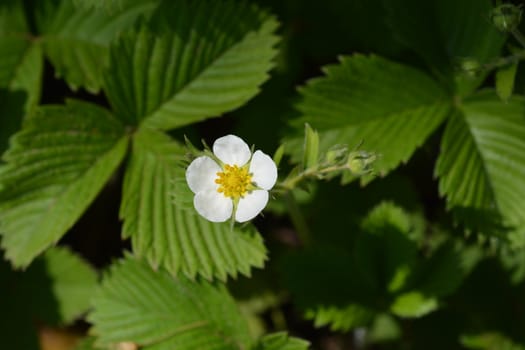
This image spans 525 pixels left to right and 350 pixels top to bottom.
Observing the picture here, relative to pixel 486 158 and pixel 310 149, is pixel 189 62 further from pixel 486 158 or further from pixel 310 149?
pixel 486 158

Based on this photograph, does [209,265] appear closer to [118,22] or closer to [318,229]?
[318,229]

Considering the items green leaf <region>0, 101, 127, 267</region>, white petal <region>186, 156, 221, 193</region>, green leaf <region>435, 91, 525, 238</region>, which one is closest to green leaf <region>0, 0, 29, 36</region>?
green leaf <region>0, 101, 127, 267</region>

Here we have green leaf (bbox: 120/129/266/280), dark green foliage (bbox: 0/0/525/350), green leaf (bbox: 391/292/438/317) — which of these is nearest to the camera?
green leaf (bbox: 120/129/266/280)

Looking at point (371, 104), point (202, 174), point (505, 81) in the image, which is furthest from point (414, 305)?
point (202, 174)

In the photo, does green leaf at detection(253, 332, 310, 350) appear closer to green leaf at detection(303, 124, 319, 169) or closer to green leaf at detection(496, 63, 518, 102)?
green leaf at detection(303, 124, 319, 169)

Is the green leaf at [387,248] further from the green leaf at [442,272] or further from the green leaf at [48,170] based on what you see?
the green leaf at [48,170]

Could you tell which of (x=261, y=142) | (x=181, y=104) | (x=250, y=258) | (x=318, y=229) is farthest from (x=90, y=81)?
(x=318, y=229)
